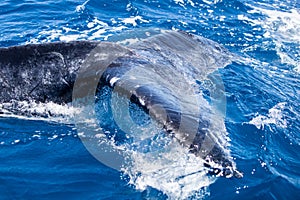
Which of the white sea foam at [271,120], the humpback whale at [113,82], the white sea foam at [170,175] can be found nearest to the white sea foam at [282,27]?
the white sea foam at [271,120]

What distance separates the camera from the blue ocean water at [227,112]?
6.55 metres

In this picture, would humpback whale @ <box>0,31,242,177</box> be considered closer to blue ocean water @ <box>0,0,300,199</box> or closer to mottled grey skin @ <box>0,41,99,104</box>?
mottled grey skin @ <box>0,41,99,104</box>

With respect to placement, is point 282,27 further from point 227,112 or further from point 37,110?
point 37,110

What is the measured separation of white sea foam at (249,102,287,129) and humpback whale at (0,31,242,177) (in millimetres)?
1875

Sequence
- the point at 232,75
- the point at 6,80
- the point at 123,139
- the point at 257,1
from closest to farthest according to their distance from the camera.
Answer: the point at 6,80
the point at 123,139
the point at 232,75
the point at 257,1

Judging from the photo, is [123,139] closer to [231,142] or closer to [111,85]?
[111,85]

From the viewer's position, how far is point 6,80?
263 inches

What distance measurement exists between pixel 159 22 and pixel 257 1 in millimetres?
7826

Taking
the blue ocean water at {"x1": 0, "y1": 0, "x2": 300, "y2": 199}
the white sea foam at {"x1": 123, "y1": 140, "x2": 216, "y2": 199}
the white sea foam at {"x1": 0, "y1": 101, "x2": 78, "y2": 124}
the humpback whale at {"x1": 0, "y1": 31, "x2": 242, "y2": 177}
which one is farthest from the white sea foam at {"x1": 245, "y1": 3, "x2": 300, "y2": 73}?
the white sea foam at {"x1": 0, "y1": 101, "x2": 78, "y2": 124}

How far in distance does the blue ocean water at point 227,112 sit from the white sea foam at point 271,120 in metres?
0.02

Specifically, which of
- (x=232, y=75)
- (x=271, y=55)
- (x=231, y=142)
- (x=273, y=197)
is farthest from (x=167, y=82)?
(x=271, y=55)

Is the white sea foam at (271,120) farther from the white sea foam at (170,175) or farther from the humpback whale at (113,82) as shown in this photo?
the white sea foam at (170,175)

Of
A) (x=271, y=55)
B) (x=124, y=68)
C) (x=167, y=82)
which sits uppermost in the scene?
(x=124, y=68)

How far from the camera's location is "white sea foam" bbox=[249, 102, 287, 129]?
29.3 ft
